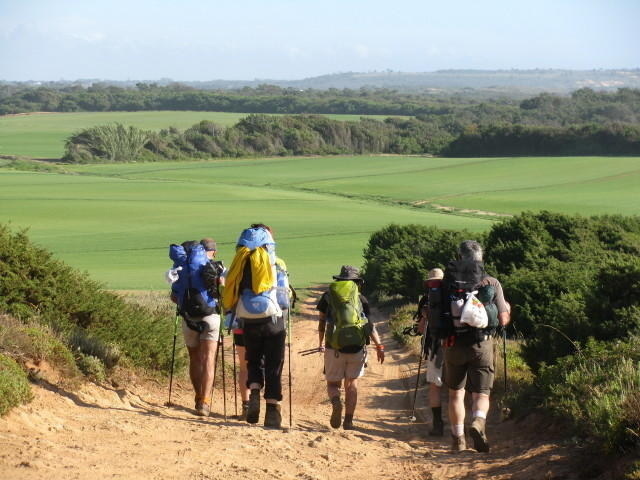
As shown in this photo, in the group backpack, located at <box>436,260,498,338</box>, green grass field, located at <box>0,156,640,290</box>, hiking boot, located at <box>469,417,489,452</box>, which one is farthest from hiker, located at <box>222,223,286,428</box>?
green grass field, located at <box>0,156,640,290</box>

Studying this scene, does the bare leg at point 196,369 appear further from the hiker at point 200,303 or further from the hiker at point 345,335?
the hiker at point 345,335

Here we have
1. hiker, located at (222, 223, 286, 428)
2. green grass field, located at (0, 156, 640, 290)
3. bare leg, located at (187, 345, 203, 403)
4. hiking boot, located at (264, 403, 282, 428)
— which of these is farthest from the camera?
green grass field, located at (0, 156, 640, 290)

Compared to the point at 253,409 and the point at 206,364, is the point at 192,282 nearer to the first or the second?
the point at 206,364

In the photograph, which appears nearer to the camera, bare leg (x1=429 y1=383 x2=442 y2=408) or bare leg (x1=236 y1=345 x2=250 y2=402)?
bare leg (x1=429 y1=383 x2=442 y2=408)

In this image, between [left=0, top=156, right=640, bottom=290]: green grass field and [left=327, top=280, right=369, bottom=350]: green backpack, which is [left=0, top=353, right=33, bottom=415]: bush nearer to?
[left=327, top=280, right=369, bottom=350]: green backpack

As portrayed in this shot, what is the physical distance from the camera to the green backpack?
919cm

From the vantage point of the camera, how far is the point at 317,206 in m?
47.1

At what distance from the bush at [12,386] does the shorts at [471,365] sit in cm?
345

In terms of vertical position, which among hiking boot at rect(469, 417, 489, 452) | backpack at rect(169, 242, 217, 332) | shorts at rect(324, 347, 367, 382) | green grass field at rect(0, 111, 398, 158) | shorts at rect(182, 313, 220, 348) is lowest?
green grass field at rect(0, 111, 398, 158)

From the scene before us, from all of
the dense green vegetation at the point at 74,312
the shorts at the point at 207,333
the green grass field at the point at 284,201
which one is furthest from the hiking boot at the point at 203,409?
the green grass field at the point at 284,201

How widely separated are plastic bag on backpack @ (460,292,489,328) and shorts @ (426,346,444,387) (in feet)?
5.52

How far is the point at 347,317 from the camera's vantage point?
9172 mm

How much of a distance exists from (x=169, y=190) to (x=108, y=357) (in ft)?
145

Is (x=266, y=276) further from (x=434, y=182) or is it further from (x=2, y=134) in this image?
(x=2, y=134)
